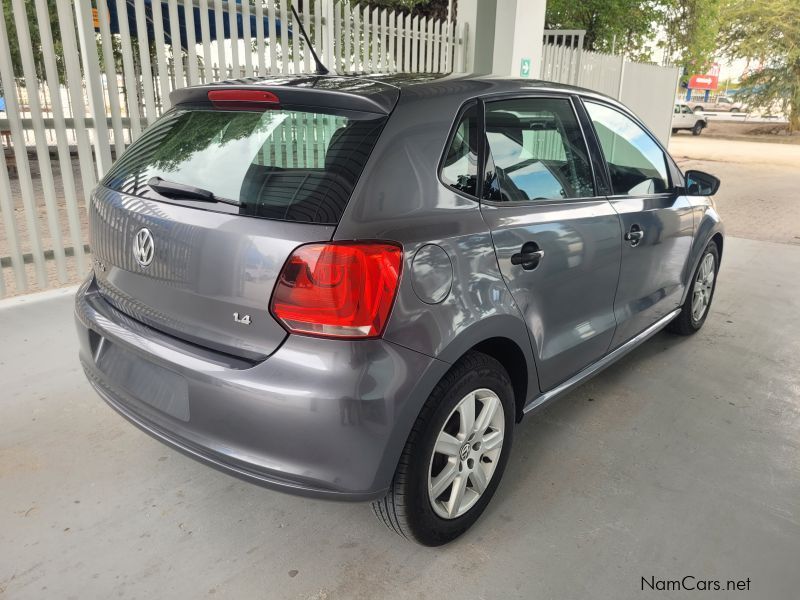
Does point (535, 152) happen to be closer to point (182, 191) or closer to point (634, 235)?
point (634, 235)

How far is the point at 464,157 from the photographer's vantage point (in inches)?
86.9

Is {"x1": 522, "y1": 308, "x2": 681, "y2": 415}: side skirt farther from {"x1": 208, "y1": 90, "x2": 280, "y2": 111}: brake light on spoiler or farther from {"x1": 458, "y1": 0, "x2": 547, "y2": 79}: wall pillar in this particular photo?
{"x1": 458, "y1": 0, "x2": 547, "y2": 79}: wall pillar

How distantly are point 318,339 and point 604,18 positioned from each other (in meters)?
17.0

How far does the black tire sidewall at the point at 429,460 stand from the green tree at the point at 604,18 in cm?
1577

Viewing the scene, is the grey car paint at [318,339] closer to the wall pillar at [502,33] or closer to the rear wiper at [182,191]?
the rear wiper at [182,191]

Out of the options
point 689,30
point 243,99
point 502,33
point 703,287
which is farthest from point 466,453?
point 689,30

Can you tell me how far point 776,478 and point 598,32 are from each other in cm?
1638

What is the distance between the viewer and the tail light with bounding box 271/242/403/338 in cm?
180

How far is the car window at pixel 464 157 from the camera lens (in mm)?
2135

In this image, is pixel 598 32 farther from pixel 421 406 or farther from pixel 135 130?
pixel 421 406

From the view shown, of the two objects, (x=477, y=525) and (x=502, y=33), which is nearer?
(x=477, y=525)

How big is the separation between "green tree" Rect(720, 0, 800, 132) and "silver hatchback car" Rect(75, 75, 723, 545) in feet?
108

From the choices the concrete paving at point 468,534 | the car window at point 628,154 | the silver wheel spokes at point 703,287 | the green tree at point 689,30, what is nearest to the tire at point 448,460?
the concrete paving at point 468,534

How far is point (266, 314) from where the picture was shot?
1854 mm
